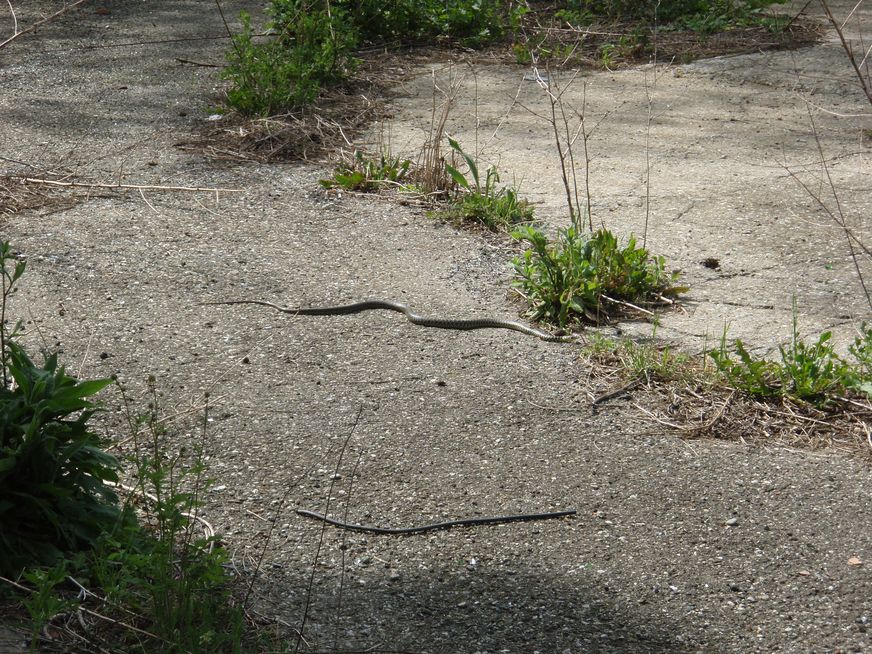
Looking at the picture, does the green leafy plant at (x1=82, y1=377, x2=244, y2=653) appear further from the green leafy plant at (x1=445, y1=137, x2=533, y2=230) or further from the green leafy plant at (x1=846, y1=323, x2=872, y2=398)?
the green leafy plant at (x1=445, y1=137, x2=533, y2=230)

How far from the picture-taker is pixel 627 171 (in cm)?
732

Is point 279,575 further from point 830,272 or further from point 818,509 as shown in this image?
point 830,272

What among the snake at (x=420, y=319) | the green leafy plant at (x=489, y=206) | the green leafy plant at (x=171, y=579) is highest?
the green leafy plant at (x=171, y=579)

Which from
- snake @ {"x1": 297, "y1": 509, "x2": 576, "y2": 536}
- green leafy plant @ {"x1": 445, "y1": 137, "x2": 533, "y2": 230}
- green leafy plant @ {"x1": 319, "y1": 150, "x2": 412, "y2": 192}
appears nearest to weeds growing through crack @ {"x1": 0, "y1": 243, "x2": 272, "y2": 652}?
snake @ {"x1": 297, "y1": 509, "x2": 576, "y2": 536}

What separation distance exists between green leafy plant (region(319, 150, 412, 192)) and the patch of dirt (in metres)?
0.19

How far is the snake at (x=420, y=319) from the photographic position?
5092 mm

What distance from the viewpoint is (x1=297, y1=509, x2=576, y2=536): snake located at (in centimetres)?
355

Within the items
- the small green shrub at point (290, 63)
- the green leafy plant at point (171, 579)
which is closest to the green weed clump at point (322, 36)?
the small green shrub at point (290, 63)

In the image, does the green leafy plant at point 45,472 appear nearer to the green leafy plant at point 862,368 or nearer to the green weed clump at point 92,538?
the green weed clump at point 92,538

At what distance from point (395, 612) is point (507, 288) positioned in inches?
112

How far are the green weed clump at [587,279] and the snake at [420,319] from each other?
0.52 ft

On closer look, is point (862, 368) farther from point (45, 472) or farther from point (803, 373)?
point (45, 472)

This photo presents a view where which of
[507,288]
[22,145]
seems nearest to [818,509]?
[507,288]

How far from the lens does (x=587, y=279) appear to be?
5285 millimetres
